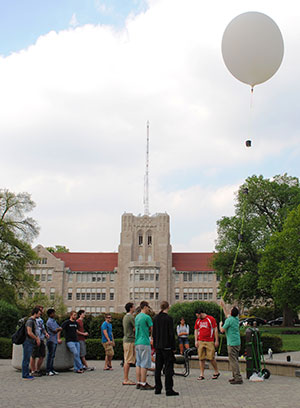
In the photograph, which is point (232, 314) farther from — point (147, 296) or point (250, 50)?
point (147, 296)

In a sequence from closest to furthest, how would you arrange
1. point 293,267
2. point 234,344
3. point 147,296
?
point 234,344 < point 293,267 < point 147,296

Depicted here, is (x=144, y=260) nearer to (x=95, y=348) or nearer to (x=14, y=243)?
(x=14, y=243)

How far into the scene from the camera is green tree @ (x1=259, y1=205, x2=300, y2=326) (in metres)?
34.4

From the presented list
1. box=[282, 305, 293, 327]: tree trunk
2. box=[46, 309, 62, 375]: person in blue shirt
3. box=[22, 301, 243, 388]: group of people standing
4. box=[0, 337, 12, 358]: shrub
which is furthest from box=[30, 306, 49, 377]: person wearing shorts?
box=[282, 305, 293, 327]: tree trunk

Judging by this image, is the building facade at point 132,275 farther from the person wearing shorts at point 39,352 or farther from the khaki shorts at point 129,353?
the khaki shorts at point 129,353

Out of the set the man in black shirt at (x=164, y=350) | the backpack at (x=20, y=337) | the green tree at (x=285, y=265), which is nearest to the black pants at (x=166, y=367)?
the man in black shirt at (x=164, y=350)

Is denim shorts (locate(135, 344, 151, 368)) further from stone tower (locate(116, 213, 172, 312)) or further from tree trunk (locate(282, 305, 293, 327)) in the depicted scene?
stone tower (locate(116, 213, 172, 312))

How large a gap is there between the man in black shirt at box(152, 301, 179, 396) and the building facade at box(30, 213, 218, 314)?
6922 cm

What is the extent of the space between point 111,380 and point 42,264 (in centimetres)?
7234

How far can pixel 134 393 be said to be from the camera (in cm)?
891

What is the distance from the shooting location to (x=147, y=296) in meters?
76.4

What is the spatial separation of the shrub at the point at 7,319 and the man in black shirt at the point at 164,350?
1205 centimetres

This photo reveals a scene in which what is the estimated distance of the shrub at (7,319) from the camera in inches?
756

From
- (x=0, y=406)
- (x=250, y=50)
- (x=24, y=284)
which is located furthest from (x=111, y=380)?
(x=24, y=284)
